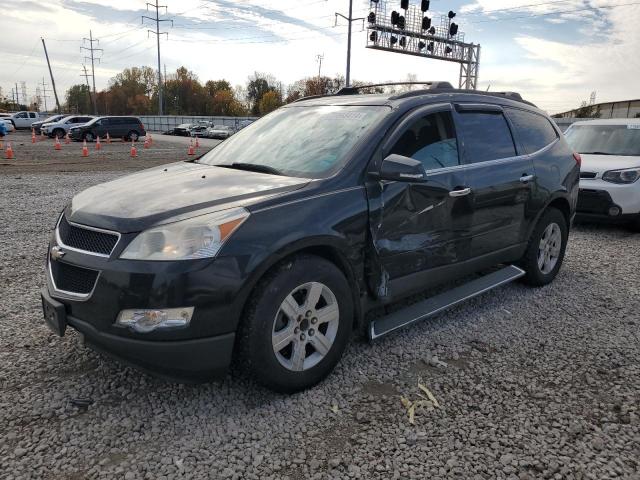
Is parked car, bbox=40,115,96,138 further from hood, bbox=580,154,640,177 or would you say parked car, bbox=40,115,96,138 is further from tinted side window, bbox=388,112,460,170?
tinted side window, bbox=388,112,460,170

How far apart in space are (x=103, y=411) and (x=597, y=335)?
11.8 feet

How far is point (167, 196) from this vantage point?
303 centimetres

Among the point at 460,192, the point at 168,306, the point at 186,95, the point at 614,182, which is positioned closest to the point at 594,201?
the point at 614,182

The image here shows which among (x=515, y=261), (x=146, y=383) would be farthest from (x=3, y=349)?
(x=515, y=261)

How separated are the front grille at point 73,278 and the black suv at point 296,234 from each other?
1 cm

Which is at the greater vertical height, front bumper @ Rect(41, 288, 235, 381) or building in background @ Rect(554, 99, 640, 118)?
building in background @ Rect(554, 99, 640, 118)

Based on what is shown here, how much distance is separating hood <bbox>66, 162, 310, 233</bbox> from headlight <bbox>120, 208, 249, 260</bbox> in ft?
0.28

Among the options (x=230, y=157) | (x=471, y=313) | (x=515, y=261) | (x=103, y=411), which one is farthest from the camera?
(x=515, y=261)

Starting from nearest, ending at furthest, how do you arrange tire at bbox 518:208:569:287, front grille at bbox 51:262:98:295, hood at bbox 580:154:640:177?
1. front grille at bbox 51:262:98:295
2. tire at bbox 518:208:569:287
3. hood at bbox 580:154:640:177

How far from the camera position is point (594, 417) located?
2.90 m

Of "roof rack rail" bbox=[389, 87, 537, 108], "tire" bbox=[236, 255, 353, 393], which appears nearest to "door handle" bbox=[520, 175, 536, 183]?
"roof rack rail" bbox=[389, 87, 537, 108]

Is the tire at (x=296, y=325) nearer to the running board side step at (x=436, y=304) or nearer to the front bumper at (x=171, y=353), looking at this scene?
the front bumper at (x=171, y=353)

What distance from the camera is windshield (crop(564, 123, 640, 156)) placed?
8.38 metres

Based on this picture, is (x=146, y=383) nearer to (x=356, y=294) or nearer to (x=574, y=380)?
(x=356, y=294)
